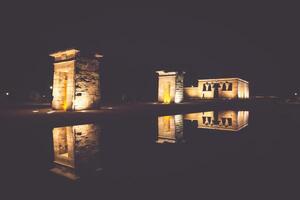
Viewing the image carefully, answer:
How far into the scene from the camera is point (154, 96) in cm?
3634

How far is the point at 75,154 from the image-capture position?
415cm

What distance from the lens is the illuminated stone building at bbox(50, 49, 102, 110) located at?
1289 cm

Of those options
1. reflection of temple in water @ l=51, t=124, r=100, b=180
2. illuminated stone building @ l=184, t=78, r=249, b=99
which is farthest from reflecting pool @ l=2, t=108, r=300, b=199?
illuminated stone building @ l=184, t=78, r=249, b=99

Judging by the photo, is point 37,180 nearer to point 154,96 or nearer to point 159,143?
point 159,143

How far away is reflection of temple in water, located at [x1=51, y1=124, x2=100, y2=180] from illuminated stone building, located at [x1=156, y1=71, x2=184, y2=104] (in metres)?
17.0

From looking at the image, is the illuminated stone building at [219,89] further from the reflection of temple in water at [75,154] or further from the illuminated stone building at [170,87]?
the reflection of temple in water at [75,154]

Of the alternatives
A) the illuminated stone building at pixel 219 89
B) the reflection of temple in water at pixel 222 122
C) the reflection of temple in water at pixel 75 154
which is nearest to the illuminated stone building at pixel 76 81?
the reflection of temple in water at pixel 222 122

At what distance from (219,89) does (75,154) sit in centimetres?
3235

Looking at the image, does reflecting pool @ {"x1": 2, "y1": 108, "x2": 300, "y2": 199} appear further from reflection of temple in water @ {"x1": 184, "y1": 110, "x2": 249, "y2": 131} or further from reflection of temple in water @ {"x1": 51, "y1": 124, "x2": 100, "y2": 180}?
reflection of temple in water @ {"x1": 184, "y1": 110, "x2": 249, "y2": 131}

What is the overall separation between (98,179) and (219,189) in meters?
1.58

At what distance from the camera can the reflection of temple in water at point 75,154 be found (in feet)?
11.0

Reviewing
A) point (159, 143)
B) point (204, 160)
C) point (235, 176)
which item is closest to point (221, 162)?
point (204, 160)

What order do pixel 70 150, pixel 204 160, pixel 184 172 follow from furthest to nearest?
1. pixel 70 150
2. pixel 204 160
3. pixel 184 172

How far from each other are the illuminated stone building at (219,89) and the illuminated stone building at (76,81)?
23.9 m
